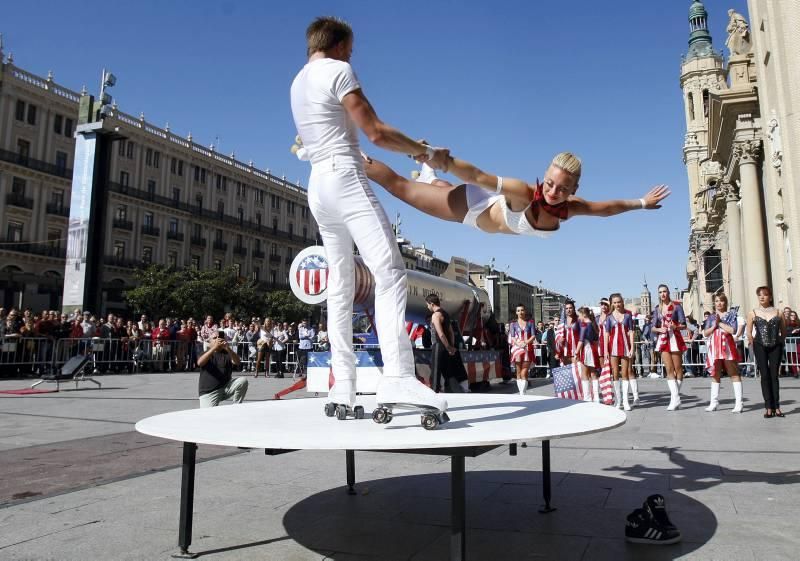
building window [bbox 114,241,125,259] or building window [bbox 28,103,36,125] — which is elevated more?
building window [bbox 28,103,36,125]

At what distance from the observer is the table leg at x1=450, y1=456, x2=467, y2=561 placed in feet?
7.69

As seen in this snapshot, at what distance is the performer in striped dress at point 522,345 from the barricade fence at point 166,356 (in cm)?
606

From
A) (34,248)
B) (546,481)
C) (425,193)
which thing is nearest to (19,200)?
(34,248)

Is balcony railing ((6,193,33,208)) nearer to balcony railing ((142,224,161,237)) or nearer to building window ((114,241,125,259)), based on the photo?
building window ((114,241,125,259))

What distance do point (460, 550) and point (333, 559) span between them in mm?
811

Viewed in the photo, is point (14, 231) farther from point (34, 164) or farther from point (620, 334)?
point (620, 334)

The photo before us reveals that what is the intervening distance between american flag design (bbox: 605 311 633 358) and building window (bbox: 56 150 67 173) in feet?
159

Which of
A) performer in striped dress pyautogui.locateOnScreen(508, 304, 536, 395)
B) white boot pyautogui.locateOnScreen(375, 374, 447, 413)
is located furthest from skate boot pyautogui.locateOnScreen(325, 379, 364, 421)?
performer in striped dress pyautogui.locateOnScreen(508, 304, 536, 395)

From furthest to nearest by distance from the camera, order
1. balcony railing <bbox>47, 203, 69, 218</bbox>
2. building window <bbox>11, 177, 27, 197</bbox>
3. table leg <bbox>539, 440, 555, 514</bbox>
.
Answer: balcony railing <bbox>47, 203, 69, 218</bbox> → building window <bbox>11, 177, 27, 197</bbox> → table leg <bbox>539, 440, 555, 514</bbox>

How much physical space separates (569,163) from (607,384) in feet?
26.5

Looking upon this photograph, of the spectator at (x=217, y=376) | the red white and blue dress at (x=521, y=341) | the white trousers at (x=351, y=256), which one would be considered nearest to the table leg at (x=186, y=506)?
the white trousers at (x=351, y=256)

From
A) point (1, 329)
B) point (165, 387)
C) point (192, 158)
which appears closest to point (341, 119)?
point (165, 387)

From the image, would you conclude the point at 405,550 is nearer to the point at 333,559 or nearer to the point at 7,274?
the point at 333,559

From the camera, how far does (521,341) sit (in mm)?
11875
